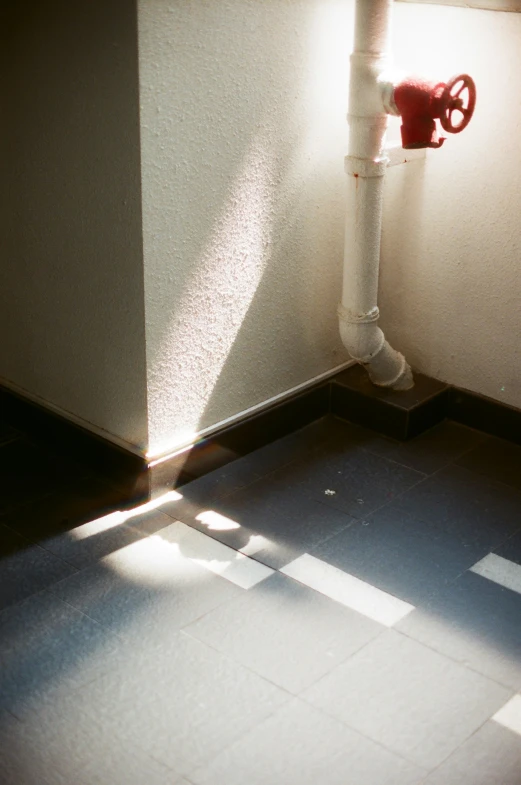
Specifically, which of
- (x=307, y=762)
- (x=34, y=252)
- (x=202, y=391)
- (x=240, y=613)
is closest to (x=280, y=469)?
(x=202, y=391)

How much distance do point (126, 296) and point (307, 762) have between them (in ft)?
4.20

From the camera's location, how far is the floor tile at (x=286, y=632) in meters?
2.10

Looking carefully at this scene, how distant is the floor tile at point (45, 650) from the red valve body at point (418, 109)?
1.52 meters

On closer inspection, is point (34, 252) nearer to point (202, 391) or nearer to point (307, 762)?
point (202, 391)

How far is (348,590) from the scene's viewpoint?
236cm

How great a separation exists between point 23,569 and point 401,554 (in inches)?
38.2

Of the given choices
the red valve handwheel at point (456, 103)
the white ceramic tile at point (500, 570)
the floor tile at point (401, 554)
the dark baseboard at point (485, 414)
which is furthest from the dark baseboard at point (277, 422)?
the red valve handwheel at point (456, 103)

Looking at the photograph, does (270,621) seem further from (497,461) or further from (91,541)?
(497,461)

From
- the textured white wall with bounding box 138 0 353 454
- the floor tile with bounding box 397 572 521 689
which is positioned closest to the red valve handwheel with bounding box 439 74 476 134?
the textured white wall with bounding box 138 0 353 454

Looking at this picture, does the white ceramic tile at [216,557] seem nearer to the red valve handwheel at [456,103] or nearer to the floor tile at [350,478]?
the floor tile at [350,478]

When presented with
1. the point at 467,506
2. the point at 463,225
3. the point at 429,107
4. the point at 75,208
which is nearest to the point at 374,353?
the point at 463,225

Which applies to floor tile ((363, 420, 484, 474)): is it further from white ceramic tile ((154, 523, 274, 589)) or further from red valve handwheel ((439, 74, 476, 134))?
red valve handwheel ((439, 74, 476, 134))

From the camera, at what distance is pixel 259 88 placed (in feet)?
8.51

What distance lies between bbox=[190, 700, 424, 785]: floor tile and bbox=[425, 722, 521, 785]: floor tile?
2.4 inches
